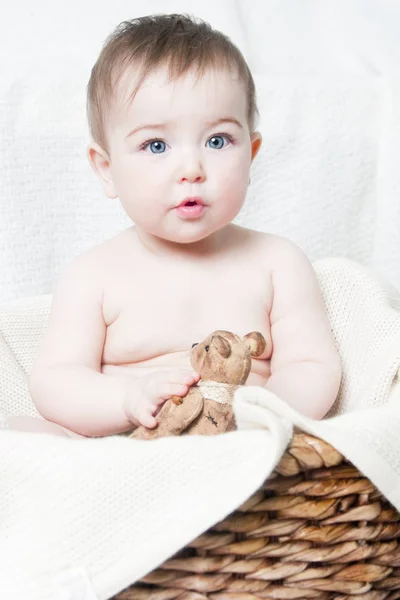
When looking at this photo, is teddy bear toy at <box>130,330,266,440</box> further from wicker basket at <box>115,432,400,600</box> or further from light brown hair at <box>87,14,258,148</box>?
light brown hair at <box>87,14,258,148</box>

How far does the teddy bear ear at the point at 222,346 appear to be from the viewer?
952 millimetres

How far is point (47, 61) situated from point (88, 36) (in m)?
0.09

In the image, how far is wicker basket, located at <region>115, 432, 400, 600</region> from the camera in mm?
814

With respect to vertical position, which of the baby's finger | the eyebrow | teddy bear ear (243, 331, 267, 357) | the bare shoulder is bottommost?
the baby's finger

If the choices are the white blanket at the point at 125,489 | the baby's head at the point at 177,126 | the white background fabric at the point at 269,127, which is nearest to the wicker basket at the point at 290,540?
the white blanket at the point at 125,489

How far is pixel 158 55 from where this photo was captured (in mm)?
1114

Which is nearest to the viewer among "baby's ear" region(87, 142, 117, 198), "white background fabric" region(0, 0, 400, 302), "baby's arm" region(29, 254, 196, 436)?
"baby's arm" region(29, 254, 196, 436)

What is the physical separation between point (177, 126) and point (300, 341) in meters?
0.29

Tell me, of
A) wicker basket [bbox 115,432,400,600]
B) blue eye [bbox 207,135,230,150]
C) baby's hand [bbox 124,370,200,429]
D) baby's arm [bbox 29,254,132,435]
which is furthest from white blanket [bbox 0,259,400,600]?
blue eye [bbox 207,135,230,150]

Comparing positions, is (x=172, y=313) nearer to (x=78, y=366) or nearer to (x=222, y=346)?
(x=78, y=366)

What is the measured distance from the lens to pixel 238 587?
0.84 m

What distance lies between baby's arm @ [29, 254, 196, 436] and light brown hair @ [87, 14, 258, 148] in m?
0.17

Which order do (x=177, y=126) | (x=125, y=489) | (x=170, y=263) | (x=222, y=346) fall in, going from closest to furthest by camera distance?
(x=125, y=489), (x=222, y=346), (x=177, y=126), (x=170, y=263)

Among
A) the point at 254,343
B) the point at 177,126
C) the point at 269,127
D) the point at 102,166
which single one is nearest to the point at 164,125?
the point at 177,126
